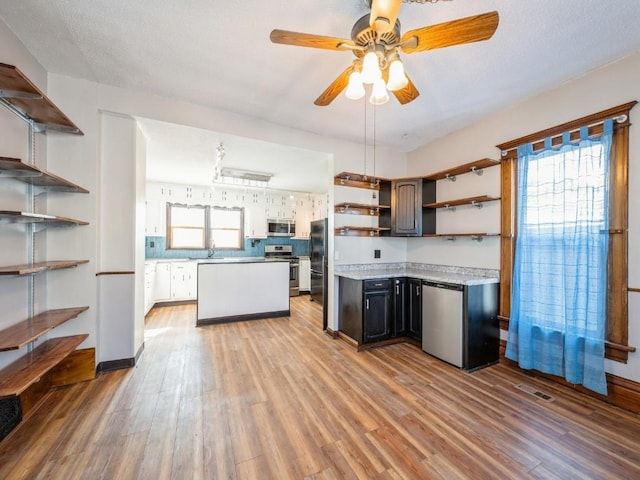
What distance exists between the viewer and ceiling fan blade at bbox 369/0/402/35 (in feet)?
3.90

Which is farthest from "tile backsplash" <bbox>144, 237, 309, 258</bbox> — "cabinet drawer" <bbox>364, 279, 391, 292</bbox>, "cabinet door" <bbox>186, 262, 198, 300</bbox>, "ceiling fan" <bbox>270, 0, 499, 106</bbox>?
"ceiling fan" <bbox>270, 0, 499, 106</bbox>

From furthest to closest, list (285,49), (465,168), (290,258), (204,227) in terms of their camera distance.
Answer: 1. (290,258)
2. (204,227)
3. (465,168)
4. (285,49)

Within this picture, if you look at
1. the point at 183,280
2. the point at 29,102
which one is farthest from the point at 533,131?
the point at 183,280

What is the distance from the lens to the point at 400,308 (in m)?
3.44

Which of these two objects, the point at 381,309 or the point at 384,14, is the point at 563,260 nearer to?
the point at 381,309

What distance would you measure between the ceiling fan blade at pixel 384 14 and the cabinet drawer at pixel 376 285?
98.4 inches

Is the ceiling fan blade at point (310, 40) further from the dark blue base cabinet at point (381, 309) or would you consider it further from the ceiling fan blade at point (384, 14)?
the dark blue base cabinet at point (381, 309)

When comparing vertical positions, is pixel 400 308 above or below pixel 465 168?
below

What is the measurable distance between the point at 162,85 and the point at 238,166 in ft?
6.39

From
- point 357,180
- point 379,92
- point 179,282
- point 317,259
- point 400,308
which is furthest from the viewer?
point 317,259

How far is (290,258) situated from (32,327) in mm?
4744

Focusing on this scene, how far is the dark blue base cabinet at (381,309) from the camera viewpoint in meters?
3.21

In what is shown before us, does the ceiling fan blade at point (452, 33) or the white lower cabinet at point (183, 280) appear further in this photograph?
the white lower cabinet at point (183, 280)

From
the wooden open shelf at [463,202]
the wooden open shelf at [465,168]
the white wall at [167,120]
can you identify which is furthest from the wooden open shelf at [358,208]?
the wooden open shelf at [465,168]
